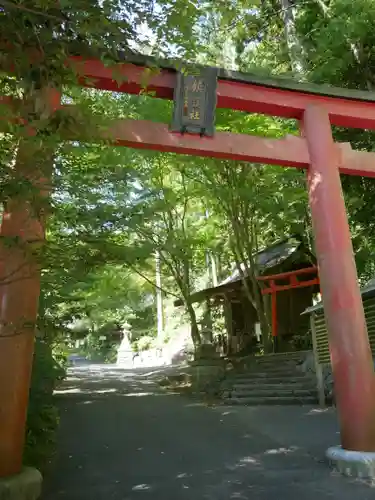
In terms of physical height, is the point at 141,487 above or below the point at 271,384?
below

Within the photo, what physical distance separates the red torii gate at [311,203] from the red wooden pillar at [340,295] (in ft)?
0.04

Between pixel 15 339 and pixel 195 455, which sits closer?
pixel 15 339

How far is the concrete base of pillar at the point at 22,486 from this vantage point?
375 cm

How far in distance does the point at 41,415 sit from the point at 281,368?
355 inches

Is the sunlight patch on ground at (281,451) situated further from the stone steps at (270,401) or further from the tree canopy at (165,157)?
the stone steps at (270,401)

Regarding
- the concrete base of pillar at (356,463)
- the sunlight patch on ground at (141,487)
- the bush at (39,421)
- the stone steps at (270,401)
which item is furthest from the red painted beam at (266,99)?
the stone steps at (270,401)

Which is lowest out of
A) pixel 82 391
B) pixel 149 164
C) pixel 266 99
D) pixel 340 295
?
pixel 82 391

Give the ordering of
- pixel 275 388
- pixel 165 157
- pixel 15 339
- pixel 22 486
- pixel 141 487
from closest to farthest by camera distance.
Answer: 1. pixel 22 486
2. pixel 15 339
3. pixel 141 487
4. pixel 275 388
5. pixel 165 157

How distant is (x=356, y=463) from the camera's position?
4699mm

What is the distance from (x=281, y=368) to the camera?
42.7 feet

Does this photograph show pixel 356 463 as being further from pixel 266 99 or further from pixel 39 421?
pixel 266 99

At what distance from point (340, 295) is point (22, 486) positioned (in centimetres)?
403

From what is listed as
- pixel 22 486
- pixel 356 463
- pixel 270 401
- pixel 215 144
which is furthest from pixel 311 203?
pixel 270 401

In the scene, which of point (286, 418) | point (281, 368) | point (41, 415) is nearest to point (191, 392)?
point (281, 368)
